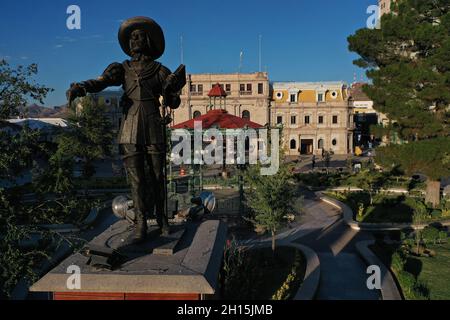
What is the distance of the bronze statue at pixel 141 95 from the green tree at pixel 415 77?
1638 centimetres

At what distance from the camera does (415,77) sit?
18.9 metres

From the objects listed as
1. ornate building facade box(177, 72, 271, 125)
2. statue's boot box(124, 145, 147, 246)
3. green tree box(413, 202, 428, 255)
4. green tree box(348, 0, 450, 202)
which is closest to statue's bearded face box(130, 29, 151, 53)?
statue's boot box(124, 145, 147, 246)

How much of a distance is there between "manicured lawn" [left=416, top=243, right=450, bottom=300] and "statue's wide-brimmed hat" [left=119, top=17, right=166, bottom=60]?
952 cm

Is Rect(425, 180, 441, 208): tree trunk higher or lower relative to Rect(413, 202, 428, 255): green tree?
higher

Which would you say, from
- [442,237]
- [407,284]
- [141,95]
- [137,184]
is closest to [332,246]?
[442,237]

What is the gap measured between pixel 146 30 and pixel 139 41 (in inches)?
10.2

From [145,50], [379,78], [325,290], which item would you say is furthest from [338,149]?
[145,50]

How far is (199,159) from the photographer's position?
Answer: 21719mm

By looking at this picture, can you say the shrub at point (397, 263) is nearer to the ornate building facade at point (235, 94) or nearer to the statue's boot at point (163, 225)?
the statue's boot at point (163, 225)

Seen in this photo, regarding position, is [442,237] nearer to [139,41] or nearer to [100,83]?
[139,41]

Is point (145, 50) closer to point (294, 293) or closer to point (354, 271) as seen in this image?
point (294, 293)

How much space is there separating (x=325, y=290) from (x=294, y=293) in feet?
3.45

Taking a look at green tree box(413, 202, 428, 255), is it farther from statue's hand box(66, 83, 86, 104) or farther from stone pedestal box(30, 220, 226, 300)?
statue's hand box(66, 83, 86, 104)

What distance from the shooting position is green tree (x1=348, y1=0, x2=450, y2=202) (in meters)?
18.9
